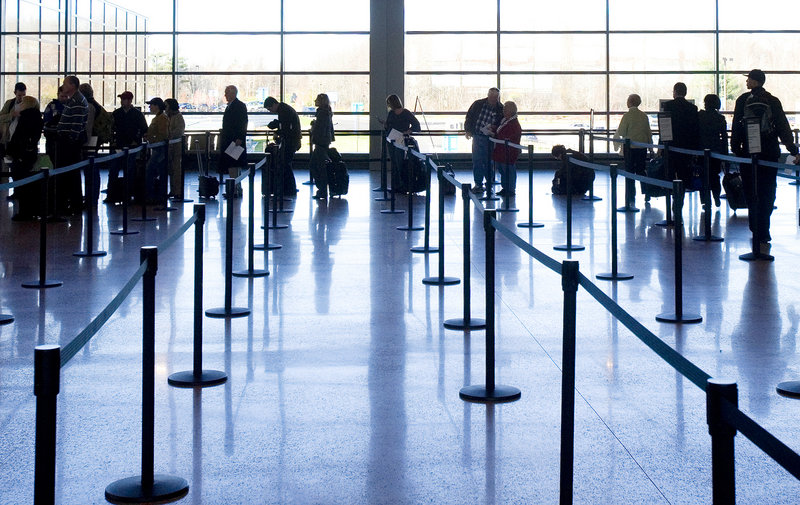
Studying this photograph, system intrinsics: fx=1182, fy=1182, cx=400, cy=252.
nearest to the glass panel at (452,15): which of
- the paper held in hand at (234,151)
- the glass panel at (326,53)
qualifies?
the glass panel at (326,53)

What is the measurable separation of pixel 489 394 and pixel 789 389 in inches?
63.4

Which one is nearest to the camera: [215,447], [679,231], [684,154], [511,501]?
[511,501]

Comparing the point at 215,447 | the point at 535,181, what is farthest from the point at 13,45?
the point at 215,447

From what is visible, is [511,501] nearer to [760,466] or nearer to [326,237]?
[760,466]

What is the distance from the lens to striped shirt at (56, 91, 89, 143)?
51.5 ft

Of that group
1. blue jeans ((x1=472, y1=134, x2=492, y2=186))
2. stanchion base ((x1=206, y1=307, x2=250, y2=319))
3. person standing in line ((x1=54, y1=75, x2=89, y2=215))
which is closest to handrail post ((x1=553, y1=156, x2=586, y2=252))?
stanchion base ((x1=206, y1=307, x2=250, y2=319))

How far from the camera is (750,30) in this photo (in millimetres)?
29016

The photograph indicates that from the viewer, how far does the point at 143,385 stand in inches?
190

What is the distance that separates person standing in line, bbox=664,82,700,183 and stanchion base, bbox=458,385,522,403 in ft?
35.7

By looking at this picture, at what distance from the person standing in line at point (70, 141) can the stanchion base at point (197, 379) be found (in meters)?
9.45

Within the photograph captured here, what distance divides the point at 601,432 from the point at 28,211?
1171 cm

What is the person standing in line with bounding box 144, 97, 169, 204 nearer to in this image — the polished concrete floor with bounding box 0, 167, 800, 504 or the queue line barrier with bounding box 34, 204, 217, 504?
the polished concrete floor with bounding box 0, 167, 800, 504

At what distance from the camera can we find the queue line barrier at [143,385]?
3.35m

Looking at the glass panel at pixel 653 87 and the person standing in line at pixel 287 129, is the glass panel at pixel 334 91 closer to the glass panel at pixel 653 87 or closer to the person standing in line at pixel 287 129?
the glass panel at pixel 653 87
